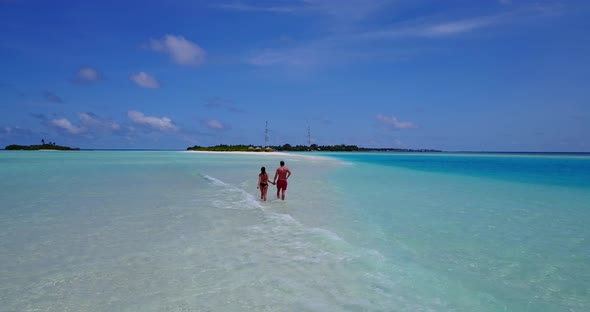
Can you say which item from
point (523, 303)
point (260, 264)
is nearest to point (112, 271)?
point (260, 264)

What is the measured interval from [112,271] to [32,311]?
4.66 feet

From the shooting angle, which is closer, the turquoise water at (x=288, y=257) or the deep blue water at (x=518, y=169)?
the turquoise water at (x=288, y=257)

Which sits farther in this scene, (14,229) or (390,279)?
(14,229)

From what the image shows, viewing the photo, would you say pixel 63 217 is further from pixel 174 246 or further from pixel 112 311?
pixel 112 311

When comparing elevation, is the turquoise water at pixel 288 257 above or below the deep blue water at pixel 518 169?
below

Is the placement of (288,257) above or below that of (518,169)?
below

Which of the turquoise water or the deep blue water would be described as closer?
the turquoise water

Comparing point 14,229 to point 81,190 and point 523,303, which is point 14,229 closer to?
point 81,190

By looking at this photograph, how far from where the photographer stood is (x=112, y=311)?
4531 mm

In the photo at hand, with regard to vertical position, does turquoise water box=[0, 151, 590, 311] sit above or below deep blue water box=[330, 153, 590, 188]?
below

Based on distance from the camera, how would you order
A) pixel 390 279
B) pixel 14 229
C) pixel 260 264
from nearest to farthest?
pixel 390 279, pixel 260 264, pixel 14 229

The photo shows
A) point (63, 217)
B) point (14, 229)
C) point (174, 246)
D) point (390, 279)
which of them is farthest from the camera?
point (63, 217)

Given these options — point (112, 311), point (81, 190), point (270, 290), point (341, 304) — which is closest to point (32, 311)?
point (112, 311)

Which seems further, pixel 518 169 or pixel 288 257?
pixel 518 169
